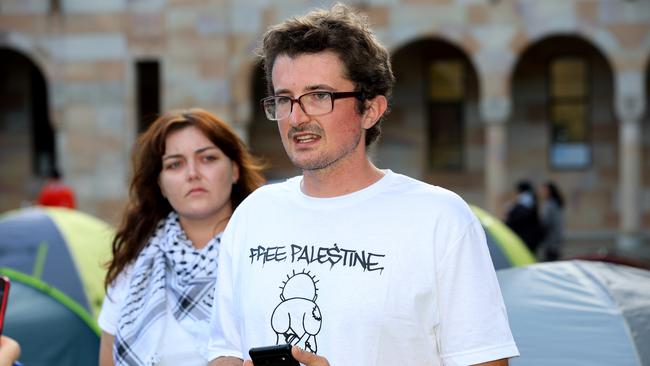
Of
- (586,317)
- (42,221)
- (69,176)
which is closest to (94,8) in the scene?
(69,176)

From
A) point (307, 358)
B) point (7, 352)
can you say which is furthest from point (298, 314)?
point (7, 352)

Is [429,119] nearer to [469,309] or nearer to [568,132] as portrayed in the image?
[568,132]

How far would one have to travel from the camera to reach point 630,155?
1722 centimetres

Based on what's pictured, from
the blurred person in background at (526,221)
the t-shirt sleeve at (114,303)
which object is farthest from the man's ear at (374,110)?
the blurred person in background at (526,221)

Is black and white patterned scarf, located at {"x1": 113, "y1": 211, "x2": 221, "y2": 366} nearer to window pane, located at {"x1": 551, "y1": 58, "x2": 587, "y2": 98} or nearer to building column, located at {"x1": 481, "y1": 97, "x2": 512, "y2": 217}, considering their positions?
building column, located at {"x1": 481, "y1": 97, "x2": 512, "y2": 217}

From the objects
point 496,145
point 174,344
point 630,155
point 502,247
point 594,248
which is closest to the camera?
point 174,344

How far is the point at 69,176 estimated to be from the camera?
1798cm

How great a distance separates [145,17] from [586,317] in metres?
14.7

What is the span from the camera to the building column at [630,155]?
670 inches

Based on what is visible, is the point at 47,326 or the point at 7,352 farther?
the point at 47,326

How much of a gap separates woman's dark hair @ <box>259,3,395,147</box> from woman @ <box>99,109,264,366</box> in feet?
3.48

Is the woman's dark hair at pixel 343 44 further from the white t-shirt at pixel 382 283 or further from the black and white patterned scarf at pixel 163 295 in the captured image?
the black and white patterned scarf at pixel 163 295

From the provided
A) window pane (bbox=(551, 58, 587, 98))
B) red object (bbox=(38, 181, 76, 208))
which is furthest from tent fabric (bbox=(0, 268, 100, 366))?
window pane (bbox=(551, 58, 587, 98))

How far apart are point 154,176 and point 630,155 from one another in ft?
48.9
